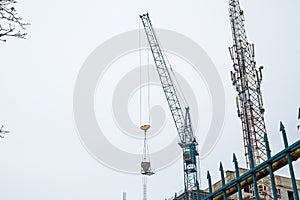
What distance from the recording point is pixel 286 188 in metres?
45.8

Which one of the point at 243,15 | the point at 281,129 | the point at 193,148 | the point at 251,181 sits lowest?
the point at 251,181

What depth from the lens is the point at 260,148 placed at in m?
45.2

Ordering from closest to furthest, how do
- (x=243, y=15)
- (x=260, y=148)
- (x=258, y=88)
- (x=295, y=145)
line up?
1. (x=295, y=145)
2. (x=260, y=148)
3. (x=258, y=88)
4. (x=243, y=15)

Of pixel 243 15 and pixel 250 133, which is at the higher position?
pixel 243 15

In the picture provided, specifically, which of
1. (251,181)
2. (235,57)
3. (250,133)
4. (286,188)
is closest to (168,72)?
(235,57)

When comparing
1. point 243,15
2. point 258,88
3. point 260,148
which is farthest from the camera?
point 243,15

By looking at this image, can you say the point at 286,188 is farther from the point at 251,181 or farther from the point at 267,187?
the point at 251,181

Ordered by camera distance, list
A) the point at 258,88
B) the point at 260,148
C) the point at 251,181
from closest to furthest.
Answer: the point at 251,181
the point at 260,148
the point at 258,88

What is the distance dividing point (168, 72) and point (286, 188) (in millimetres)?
24822

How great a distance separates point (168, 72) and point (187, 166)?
1496 centimetres

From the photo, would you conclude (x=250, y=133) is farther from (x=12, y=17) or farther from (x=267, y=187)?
(x=12, y=17)

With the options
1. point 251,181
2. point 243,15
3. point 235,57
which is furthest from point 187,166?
point 251,181

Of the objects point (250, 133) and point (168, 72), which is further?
point (168, 72)

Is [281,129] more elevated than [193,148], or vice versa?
[193,148]
